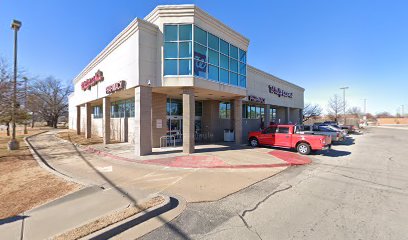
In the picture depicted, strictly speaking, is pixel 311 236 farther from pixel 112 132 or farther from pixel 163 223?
pixel 112 132

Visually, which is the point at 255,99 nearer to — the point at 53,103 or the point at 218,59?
the point at 218,59

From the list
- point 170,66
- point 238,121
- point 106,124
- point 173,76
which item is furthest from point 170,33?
point 106,124

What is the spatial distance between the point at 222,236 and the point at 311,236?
172 cm

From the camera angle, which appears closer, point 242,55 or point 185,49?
point 185,49

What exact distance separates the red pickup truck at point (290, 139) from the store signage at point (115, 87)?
10.6 meters

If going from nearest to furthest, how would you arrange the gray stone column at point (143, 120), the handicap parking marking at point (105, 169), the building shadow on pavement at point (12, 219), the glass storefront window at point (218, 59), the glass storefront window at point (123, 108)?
the building shadow on pavement at point (12, 219) → the handicap parking marking at point (105, 169) → the gray stone column at point (143, 120) → the glass storefront window at point (218, 59) → the glass storefront window at point (123, 108)

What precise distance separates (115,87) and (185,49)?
6.17 metres

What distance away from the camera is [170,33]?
1291cm

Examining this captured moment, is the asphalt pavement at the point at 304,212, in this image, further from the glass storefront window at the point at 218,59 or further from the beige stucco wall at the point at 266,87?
the beige stucco wall at the point at 266,87

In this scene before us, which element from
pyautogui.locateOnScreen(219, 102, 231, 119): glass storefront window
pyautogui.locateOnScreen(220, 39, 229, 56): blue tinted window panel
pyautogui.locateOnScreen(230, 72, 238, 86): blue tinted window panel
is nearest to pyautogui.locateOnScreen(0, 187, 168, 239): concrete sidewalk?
pyautogui.locateOnScreen(230, 72, 238, 86): blue tinted window panel

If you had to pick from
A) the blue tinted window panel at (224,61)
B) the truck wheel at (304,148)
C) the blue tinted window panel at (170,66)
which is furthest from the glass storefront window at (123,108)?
the truck wheel at (304,148)

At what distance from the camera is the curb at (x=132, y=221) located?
12.6 ft

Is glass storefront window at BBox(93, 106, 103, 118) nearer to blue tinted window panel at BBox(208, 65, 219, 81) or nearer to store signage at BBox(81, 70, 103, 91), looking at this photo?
store signage at BBox(81, 70, 103, 91)

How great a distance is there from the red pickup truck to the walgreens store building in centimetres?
242
